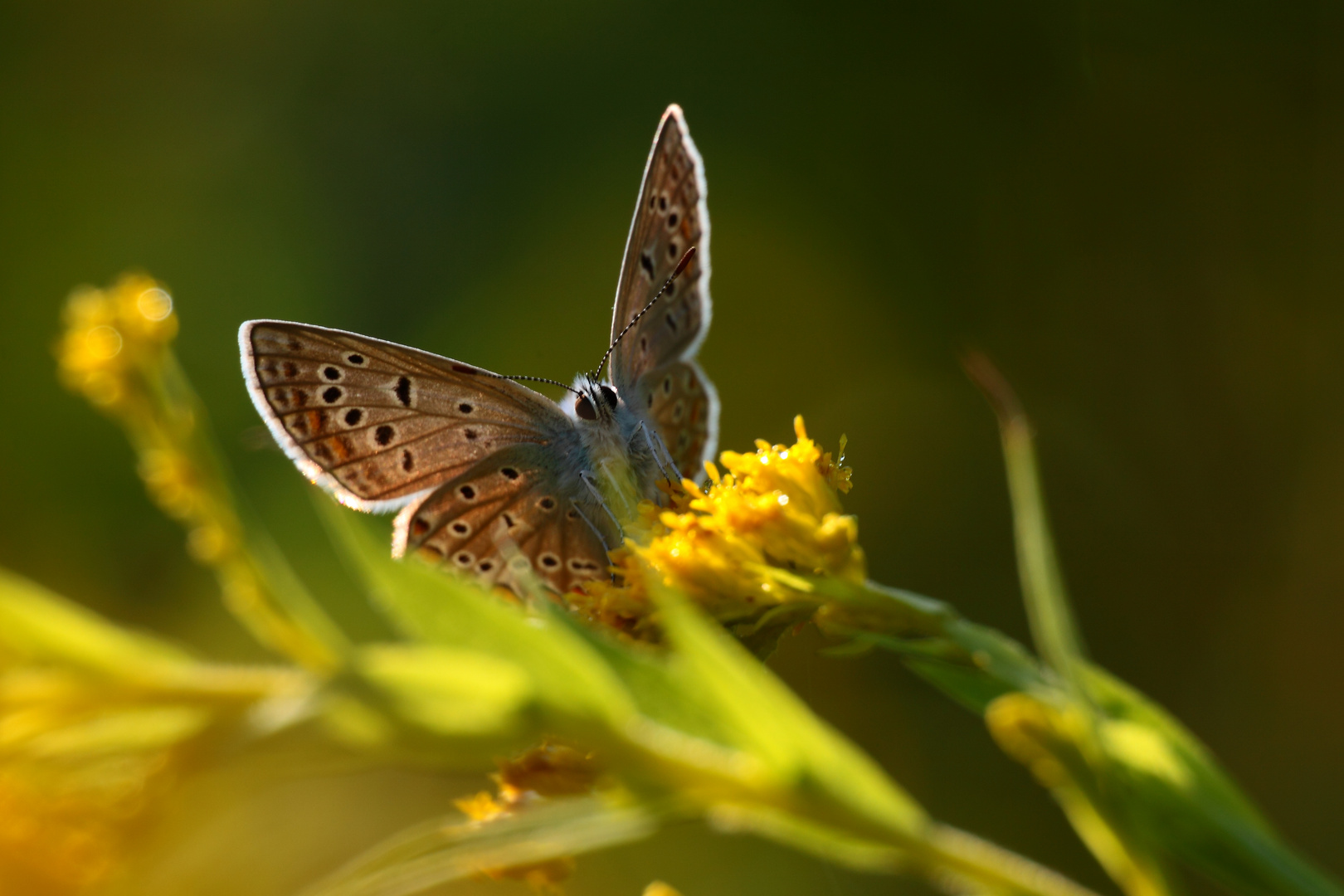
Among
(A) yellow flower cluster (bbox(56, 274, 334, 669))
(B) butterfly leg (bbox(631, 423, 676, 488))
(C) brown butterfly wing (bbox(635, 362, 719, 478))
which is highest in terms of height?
(C) brown butterfly wing (bbox(635, 362, 719, 478))

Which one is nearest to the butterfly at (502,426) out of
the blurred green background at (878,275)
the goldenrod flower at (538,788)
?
the goldenrod flower at (538,788)

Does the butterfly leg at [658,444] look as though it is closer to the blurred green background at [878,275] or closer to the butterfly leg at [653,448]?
the butterfly leg at [653,448]

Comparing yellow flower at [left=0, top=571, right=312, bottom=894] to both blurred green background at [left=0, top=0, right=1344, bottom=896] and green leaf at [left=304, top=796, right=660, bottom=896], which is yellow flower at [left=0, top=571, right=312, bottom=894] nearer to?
green leaf at [left=304, top=796, right=660, bottom=896]

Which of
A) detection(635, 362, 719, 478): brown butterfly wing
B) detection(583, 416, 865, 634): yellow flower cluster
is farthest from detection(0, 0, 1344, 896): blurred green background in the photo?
detection(583, 416, 865, 634): yellow flower cluster

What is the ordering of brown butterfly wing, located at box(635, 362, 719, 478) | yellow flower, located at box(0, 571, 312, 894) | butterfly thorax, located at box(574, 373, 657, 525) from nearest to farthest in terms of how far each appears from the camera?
1. yellow flower, located at box(0, 571, 312, 894)
2. butterfly thorax, located at box(574, 373, 657, 525)
3. brown butterfly wing, located at box(635, 362, 719, 478)

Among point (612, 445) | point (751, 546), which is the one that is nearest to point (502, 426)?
point (612, 445)

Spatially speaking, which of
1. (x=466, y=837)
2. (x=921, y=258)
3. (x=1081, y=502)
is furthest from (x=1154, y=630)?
(x=466, y=837)
